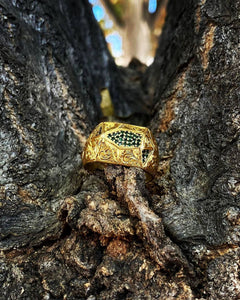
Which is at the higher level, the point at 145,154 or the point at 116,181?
the point at 145,154

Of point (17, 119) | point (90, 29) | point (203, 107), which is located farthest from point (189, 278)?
point (90, 29)

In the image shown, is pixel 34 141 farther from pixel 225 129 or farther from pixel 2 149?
pixel 225 129

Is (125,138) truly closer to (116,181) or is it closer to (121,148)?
(121,148)

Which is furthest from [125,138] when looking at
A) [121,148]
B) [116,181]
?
[116,181]

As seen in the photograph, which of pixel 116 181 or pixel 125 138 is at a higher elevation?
pixel 125 138

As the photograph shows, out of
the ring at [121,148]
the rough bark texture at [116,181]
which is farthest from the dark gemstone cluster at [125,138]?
the rough bark texture at [116,181]

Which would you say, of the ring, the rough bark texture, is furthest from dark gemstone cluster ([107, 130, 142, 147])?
the rough bark texture

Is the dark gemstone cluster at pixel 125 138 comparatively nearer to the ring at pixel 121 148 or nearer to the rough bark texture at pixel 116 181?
the ring at pixel 121 148
